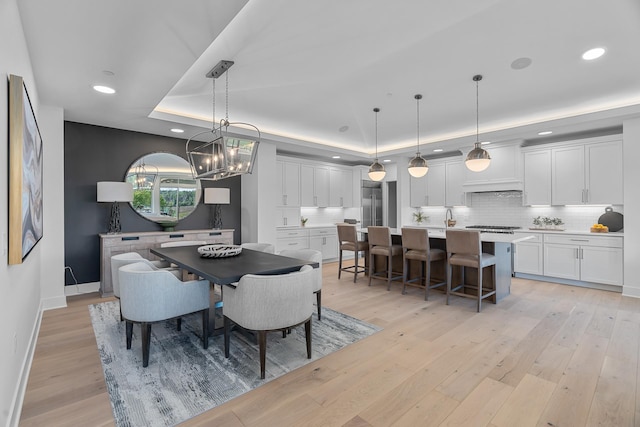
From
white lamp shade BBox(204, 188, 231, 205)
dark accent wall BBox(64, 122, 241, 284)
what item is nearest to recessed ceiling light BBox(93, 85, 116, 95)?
dark accent wall BBox(64, 122, 241, 284)

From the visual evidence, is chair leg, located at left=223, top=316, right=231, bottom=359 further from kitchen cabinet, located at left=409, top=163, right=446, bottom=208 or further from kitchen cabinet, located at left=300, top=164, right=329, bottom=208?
kitchen cabinet, located at left=409, top=163, right=446, bottom=208

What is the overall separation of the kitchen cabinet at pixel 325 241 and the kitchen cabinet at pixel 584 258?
4.06 m

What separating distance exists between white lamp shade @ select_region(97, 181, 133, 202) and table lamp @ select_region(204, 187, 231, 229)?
121 centimetres

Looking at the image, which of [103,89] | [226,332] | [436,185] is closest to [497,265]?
[436,185]

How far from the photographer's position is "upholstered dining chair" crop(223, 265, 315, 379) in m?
2.36

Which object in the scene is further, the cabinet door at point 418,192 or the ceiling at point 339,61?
the cabinet door at point 418,192

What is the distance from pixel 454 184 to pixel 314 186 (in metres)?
3.02

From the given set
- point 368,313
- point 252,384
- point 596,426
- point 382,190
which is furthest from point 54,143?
point 382,190

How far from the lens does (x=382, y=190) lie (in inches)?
358

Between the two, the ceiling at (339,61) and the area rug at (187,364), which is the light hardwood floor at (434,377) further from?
the ceiling at (339,61)

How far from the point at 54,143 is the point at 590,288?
772 centimetres

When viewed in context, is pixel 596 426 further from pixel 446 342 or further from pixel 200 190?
pixel 200 190

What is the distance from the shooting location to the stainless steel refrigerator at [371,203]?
28.1 feet

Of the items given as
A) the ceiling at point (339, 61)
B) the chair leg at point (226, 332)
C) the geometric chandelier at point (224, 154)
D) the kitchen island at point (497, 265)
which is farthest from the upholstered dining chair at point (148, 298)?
the kitchen island at point (497, 265)
